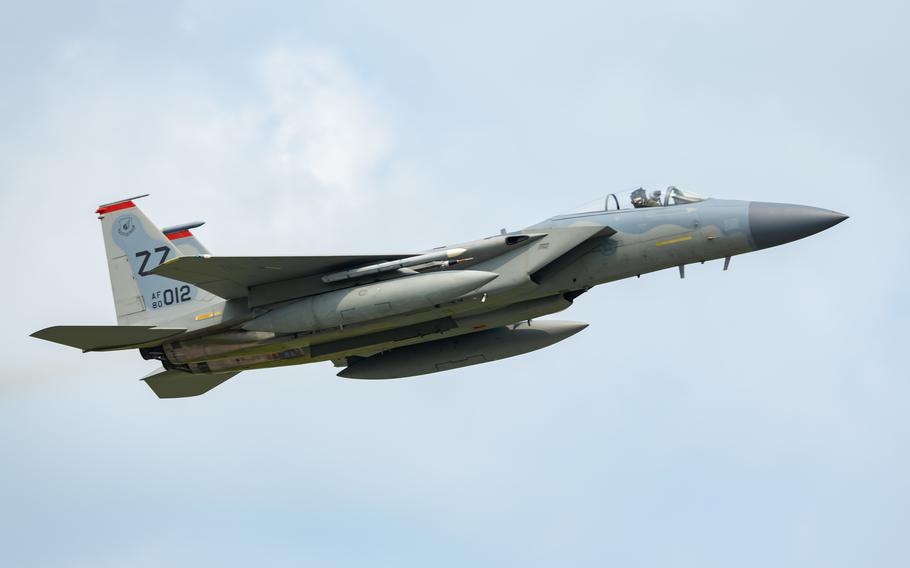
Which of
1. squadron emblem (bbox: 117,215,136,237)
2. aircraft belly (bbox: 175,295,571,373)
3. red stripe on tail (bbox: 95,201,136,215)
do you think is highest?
red stripe on tail (bbox: 95,201,136,215)

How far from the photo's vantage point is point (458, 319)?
66.9 ft

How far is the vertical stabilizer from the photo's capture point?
2183 centimetres

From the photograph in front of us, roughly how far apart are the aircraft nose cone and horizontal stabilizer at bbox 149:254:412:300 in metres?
5.60

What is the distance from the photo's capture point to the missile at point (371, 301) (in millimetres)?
18484

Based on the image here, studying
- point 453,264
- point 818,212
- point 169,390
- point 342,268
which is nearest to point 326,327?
point 342,268

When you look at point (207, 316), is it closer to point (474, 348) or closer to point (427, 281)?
point (427, 281)

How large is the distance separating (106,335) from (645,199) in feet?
29.9

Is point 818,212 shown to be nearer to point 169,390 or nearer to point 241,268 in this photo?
point 241,268

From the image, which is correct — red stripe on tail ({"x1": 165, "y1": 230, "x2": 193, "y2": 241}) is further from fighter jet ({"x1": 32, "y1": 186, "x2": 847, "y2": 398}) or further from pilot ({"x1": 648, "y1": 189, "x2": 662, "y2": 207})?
pilot ({"x1": 648, "y1": 189, "x2": 662, "y2": 207})

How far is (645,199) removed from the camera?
64.0 feet

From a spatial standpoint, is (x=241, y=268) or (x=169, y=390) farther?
(x=169, y=390)

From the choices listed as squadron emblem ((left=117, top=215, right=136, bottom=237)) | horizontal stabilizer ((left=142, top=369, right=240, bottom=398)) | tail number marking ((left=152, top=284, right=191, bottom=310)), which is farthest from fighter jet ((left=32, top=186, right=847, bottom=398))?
squadron emblem ((left=117, top=215, right=136, bottom=237))

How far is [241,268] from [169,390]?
4.57 metres

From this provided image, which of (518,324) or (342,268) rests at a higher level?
(342,268)
